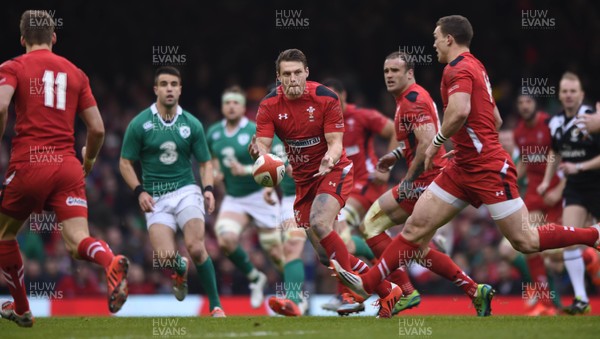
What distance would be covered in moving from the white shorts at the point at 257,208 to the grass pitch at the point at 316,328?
155 inches

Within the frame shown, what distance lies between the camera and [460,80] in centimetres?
826

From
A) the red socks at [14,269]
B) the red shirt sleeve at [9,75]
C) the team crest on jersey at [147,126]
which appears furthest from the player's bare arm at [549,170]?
the red shirt sleeve at [9,75]

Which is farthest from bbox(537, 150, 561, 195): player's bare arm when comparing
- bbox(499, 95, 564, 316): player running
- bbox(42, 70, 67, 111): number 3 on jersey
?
bbox(42, 70, 67, 111): number 3 on jersey

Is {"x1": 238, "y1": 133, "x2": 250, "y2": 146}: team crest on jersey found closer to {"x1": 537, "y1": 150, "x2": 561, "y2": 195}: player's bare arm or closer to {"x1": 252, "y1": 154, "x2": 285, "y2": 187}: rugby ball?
{"x1": 537, "y1": 150, "x2": 561, "y2": 195}: player's bare arm

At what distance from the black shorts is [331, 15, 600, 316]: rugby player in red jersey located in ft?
9.44

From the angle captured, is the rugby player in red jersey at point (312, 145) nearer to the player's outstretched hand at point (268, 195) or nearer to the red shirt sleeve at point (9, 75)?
the red shirt sleeve at point (9, 75)

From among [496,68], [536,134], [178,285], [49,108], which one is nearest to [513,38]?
[496,68]

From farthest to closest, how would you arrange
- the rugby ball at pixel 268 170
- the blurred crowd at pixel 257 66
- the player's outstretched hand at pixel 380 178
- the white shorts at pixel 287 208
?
the blurred crowd at pixel 257 66 < the white shorts at pixel 287 208 < the player's outstretched hand at pixel 380 178 < the rugby ball at pixel 268 170

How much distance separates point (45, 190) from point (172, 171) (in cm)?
290

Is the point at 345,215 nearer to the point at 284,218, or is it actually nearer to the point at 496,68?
the point at 284,218

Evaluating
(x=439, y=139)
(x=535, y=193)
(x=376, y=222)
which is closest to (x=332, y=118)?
(x=439, y=139)

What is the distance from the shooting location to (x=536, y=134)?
42.0ft

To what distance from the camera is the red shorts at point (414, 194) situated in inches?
387

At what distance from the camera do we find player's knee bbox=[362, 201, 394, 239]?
32.9 ft
